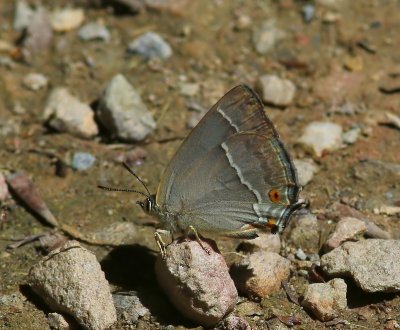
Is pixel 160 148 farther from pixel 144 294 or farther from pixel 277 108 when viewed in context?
pixel 144 294

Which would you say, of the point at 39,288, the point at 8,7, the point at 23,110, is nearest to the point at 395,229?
the point at 39,288

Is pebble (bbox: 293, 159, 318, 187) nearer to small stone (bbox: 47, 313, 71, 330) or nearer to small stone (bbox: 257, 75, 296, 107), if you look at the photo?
small stone (bbox: 257, 75, 296, 107)

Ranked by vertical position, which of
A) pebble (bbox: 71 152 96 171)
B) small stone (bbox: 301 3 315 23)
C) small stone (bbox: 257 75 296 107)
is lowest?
pebble (bbox: 71 152 96 171)

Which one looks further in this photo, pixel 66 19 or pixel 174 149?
pixel 66 19

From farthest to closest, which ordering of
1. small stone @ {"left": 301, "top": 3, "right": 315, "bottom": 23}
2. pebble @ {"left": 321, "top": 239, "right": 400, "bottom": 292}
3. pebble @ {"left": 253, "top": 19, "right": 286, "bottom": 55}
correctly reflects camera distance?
small stone @ {"left": 301, "top": 3, "right": 315, "bottom": 23} < pebble @ {"left": 253, "top": 19, "right": 286, "bottom": 55} < pebble @ {"left": 321, "top": 239, "right": 400, "bottom": 292}

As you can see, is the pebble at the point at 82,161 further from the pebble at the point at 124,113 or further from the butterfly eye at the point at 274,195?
the butterfly eye at the point at 274,195

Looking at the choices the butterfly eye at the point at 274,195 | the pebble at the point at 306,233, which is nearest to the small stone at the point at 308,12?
the pebble at the point at 306,233

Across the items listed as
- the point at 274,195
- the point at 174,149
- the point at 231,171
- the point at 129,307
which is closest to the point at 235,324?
the point at 129,307

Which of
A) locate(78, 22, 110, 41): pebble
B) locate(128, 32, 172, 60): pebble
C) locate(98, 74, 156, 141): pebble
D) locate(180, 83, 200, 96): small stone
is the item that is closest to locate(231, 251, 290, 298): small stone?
locate(98, 74, 156, 141): pebble

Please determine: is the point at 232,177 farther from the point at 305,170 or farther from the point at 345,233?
the point at 305,170
